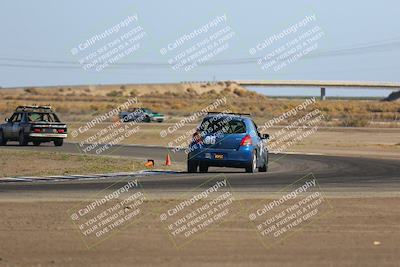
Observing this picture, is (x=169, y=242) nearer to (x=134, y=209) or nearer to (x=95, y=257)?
(x=95, y=257)

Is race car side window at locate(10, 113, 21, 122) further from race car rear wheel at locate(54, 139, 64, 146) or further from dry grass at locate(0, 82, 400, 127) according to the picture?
dry grass at locate(0, 82, 400, 127)

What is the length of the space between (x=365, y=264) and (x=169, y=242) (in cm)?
238

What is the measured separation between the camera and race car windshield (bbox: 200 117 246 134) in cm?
2297

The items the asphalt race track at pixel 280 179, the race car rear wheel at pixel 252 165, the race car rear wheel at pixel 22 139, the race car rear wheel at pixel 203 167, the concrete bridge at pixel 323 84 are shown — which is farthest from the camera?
the concrete bridge at pixel 323 84

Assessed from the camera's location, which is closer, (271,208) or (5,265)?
(5,265)

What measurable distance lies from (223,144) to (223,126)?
473 millimetres

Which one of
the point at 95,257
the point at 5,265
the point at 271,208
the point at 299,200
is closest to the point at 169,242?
the point at 95,257

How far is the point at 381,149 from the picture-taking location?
4244cm

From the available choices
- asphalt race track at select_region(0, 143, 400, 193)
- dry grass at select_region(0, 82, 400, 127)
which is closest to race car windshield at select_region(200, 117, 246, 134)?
asphalt race track at select_region(0, 143, 400, 193)

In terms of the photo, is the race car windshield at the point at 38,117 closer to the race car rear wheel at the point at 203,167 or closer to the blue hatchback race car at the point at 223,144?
the race car rear wheel at the point at 203,167

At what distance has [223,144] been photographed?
22.9 metres

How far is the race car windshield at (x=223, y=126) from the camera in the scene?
75.4ft

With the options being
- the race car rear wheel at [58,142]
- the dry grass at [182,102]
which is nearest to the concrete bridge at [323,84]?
the dry grass at [182,102]

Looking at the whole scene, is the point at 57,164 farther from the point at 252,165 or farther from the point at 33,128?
the point at 33,128
